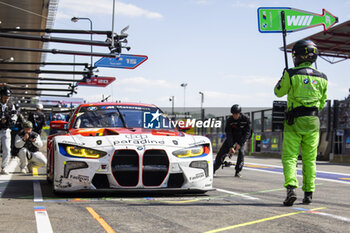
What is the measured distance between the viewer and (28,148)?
1101 cm

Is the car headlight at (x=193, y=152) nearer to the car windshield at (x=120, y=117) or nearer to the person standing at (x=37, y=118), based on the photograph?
the car windshield at (x=120, y=117)

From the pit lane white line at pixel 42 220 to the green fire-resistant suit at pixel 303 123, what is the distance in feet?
9.33

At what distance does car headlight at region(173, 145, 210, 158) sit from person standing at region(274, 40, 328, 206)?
3.54 ft

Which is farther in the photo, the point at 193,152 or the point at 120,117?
the point at 120,117

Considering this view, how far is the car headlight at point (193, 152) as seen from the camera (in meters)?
6.41

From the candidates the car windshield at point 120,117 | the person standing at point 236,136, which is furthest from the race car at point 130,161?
the person standing at point 236,136

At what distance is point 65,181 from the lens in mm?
6156

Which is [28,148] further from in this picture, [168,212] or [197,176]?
[168,212]

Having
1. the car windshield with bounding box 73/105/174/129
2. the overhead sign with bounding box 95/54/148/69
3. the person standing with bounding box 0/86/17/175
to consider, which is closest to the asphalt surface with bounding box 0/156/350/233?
the car windshield with bounding box 73/105/174/129

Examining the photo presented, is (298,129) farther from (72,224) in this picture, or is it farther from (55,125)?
(55,125)

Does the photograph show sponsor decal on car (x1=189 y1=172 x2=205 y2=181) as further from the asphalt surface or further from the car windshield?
the car windshield

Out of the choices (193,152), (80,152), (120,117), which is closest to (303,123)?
(193,152)

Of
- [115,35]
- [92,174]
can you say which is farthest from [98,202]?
[115,35]

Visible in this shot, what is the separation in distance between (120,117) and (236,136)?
4.05 meters
